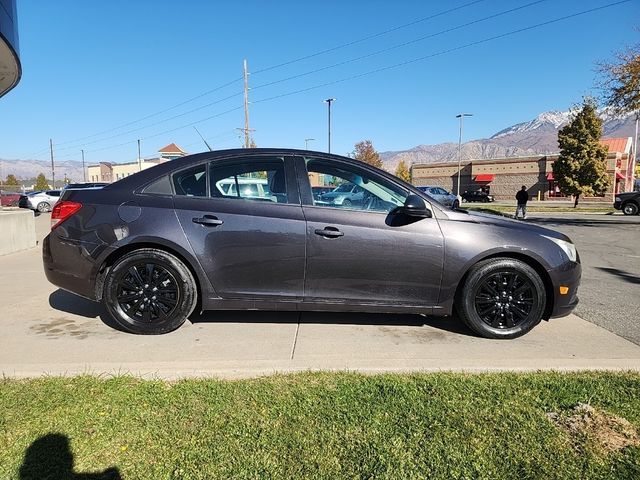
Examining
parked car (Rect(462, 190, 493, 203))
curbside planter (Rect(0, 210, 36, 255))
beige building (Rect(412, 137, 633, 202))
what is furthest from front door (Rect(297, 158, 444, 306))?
beige building (Rect(412, 137, 633, 202))

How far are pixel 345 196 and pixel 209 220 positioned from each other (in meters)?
1.22

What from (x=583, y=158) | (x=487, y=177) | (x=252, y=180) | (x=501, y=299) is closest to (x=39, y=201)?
(x=252, y=180)

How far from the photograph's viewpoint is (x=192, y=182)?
13.6 ft

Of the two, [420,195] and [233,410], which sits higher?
[420,195]

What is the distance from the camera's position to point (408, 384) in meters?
3.09

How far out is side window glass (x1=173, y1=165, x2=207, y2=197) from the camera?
4.11m

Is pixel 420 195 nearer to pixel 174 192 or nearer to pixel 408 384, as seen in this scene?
pixel 408 384

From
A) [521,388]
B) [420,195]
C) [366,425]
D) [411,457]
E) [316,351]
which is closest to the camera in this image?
[411,457]

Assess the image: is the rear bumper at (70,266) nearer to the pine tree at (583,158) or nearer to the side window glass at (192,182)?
the side window glass at (192,182)

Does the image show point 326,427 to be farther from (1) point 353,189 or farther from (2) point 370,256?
(1) point 353,189

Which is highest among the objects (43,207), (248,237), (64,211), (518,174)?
(518,174)

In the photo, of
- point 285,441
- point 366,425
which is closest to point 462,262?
point 366,425

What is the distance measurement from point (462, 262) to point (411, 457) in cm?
205

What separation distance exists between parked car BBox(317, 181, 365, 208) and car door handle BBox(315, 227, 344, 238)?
262mm
